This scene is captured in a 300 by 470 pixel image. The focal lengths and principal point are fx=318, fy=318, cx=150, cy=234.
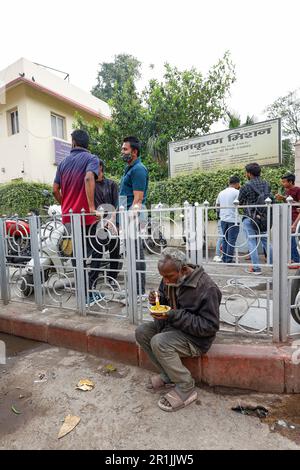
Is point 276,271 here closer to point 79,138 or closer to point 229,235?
point 229,235

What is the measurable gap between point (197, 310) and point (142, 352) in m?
0.76

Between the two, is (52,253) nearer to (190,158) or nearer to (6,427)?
(6,427)

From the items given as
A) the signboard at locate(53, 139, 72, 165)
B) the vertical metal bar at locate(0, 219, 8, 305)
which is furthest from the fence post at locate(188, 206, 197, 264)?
the signboard at locate(53, 139, 72, 165)

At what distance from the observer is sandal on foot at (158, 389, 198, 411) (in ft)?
7.06

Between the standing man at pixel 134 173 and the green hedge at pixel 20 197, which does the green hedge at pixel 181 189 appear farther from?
the standing man at pixel 134 173

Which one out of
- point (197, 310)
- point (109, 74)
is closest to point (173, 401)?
point (197, 310)

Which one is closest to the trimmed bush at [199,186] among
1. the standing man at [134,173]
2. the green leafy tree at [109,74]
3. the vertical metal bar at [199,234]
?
the standing man at [134,173]

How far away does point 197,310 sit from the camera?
226cm

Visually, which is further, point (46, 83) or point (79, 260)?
point (46, 83)

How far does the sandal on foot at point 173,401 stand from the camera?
215 centimetres

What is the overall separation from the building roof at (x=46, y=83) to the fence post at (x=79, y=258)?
10.3m

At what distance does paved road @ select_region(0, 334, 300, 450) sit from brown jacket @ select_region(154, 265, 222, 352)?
0.48 m

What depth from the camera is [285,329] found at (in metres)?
2.51

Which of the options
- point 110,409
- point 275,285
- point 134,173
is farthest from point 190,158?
point 110,409
